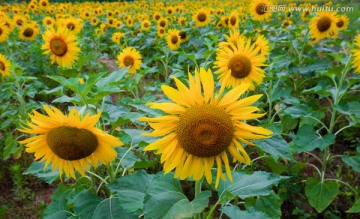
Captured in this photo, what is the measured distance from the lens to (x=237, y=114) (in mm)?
1310

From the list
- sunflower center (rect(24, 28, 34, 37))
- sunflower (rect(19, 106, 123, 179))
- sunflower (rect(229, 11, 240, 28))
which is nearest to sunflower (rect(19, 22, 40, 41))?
sunflower center (rect(24, 28, 34, 37))

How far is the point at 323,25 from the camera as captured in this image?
14.9 ft

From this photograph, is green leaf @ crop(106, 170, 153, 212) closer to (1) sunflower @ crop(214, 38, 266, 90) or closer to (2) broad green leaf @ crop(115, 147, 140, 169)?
(2) broad green leaf @ crop(115, 147, 140, 169)

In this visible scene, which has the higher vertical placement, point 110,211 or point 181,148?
point 181,148

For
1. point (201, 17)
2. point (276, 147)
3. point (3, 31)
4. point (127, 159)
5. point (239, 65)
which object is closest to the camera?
point (127, 159)

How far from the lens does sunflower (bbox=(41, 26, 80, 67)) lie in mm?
3461

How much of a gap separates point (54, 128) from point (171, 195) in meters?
0.59

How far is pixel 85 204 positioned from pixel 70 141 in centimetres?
43

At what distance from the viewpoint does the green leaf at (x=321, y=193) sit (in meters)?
2.63

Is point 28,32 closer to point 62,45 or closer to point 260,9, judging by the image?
point 62,45

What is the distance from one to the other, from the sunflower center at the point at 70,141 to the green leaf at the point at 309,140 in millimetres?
1779

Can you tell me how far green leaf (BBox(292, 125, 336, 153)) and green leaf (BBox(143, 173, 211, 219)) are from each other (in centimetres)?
151

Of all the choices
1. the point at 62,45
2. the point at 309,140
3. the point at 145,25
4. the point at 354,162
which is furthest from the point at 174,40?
the point at 354,162

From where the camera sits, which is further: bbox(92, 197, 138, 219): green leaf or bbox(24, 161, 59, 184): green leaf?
bbox(24, 161, 59, 184): green leaf
